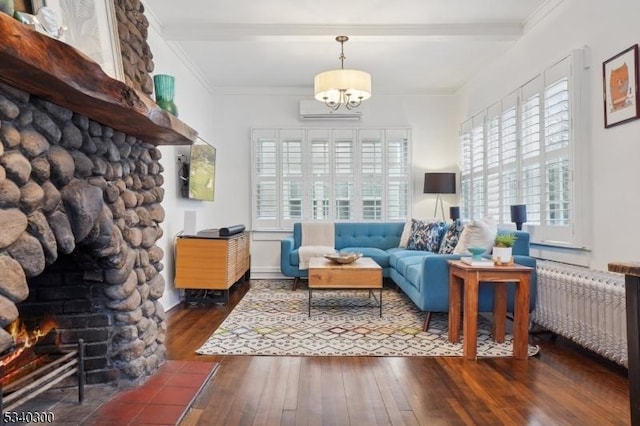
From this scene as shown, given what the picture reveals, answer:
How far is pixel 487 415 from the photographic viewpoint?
76.4 inches

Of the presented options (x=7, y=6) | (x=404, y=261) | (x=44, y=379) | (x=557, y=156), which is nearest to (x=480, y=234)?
(x=557, y=156)

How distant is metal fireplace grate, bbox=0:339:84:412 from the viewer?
1552mm

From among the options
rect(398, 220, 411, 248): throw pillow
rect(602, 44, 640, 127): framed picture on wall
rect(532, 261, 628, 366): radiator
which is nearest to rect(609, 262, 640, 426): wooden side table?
rect(532, 261, 628, 366): radiator

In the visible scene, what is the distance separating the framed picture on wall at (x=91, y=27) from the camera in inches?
67.5

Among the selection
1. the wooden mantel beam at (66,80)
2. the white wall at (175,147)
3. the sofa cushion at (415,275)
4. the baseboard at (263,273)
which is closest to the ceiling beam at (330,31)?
the white wall at (175,147)

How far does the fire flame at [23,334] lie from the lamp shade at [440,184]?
15.0 ft

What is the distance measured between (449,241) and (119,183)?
10.8ft

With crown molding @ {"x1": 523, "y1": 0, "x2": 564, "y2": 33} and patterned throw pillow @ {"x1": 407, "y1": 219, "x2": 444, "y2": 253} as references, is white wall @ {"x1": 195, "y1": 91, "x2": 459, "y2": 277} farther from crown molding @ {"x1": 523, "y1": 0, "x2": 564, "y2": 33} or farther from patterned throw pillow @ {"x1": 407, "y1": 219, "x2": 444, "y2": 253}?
crown molding @ {"x1": 523, "y1": 0, "x2": 564, "y2": 33}

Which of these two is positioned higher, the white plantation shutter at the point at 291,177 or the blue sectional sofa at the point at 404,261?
the white plantation shutter at the point at 291,177

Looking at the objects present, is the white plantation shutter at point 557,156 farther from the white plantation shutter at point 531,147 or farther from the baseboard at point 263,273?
the baseboard at point 263,273

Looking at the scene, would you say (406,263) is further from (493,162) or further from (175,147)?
(175,147)

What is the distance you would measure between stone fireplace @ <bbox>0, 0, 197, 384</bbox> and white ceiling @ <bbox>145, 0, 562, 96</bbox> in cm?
148

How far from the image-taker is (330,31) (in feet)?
12.9

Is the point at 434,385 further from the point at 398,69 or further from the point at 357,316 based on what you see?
the point at 398,69
